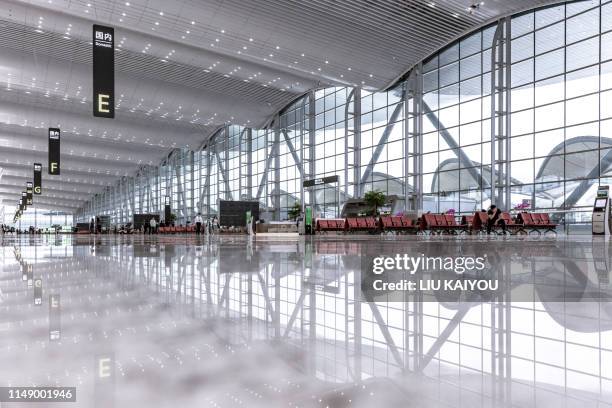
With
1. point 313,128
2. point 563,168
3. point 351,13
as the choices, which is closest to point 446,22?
point 351,13

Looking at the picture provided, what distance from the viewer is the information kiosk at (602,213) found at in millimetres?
19188

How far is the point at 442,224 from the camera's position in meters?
23.2

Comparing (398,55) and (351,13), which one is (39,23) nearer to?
→ (351,13)

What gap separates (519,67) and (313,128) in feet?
54.2

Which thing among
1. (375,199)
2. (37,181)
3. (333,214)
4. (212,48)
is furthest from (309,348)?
(37,181)

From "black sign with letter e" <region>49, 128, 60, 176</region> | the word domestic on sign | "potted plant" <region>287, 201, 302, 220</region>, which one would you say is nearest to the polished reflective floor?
the word domestic on sign

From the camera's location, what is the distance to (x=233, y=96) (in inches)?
1467

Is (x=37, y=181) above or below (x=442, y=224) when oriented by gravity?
above

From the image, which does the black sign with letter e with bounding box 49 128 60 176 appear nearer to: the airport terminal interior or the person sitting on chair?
the airport terminal interior

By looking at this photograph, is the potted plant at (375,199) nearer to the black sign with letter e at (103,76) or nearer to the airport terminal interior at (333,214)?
the airport terminal interior at (333,214)

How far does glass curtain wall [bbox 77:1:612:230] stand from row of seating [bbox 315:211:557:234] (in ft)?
5.83

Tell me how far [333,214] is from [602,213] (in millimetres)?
20034

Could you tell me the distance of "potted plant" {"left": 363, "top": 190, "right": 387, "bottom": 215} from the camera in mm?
30859

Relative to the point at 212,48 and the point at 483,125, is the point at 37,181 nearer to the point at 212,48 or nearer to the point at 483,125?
the point at 212,48
